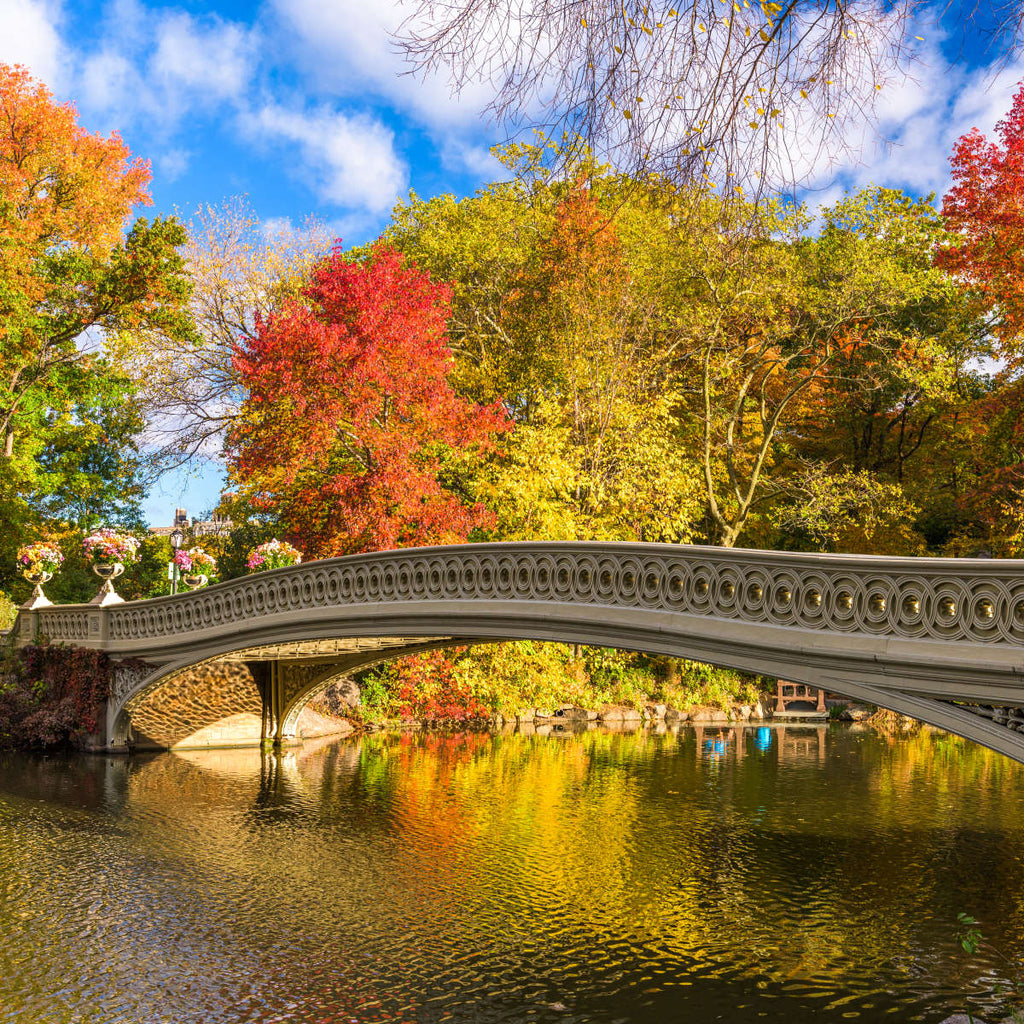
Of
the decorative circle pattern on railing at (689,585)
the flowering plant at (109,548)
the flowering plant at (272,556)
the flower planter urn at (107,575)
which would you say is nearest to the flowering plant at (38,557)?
the flowering plant at (109,548)

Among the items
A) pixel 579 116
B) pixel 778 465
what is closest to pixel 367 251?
pixel 778 465

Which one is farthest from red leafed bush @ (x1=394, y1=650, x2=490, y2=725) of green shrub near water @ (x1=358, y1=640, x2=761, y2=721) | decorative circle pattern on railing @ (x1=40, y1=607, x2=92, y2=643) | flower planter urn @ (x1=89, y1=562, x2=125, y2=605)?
decorative circle pattern on railing @ (x1=40, y1=607, x2=92, y2=643)

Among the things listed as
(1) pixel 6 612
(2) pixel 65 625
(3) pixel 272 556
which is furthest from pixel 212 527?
(3) pixel 272 556

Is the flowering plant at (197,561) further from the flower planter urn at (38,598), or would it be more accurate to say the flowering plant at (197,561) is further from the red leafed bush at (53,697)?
the flower planter urn at (38,598)

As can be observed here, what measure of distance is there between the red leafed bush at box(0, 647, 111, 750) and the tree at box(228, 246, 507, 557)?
4758mm

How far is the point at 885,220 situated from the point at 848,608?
22.2 metres

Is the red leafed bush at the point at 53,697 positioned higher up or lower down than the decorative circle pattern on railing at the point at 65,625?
lower down

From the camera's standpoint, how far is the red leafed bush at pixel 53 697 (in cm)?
1916

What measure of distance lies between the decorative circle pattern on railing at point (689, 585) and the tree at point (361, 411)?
5125 mm

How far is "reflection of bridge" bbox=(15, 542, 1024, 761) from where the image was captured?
25.2ft

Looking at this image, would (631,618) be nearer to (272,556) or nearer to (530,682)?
(272,556)

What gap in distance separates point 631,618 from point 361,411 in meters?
11.7

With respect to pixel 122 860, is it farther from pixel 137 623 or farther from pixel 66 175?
pixel 66 175

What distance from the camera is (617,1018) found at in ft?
23.9
